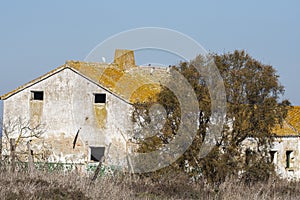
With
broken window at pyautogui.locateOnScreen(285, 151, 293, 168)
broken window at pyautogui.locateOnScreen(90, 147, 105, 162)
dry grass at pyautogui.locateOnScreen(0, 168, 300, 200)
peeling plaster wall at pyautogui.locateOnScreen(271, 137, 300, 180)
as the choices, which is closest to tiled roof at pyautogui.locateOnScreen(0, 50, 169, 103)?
broken window at pyautogui.locateOnScreen(90, 147, 105, 162)

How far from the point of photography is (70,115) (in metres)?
27.4

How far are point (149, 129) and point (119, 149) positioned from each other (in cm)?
728

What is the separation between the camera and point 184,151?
696 inches

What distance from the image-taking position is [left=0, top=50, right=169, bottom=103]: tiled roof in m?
26.3

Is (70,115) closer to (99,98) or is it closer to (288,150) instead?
(99,98)

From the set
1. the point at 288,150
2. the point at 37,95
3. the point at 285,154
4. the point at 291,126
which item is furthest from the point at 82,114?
the point at 291,126

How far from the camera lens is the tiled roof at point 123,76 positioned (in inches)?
1036

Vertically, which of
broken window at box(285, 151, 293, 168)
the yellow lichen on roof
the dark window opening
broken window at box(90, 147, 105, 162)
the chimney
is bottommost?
broken window at box(285, 151, 293, 168)

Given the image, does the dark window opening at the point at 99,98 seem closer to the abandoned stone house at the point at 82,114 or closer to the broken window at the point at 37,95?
the abandoned stone house at the point at 82,114

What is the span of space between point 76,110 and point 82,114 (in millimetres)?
385

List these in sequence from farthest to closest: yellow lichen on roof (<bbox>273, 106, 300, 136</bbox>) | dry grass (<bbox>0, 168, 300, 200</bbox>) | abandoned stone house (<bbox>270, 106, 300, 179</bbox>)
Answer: yellow lichen on roof (<bbox>273, 106, 300, 136</bbox>) < abandoned stone house (<bbox>270, 106, 300, 179</bbox>) < dry grass (<bbox>0, 168, 300, 200</bbox>)

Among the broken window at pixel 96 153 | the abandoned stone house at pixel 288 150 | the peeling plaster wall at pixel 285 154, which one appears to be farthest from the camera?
the abandoned stone house at pixel 288 150

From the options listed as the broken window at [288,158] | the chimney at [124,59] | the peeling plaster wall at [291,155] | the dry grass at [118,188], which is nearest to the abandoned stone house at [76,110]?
the chimney at [124,59]

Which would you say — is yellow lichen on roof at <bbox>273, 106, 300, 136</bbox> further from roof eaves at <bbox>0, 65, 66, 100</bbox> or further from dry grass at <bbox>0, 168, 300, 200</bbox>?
dry grass at <bbox>0, 168, 300, 200</bbox>
